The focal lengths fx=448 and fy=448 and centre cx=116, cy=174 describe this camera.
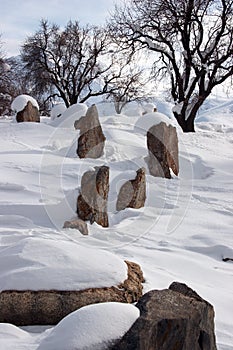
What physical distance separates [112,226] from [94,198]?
1.55ft

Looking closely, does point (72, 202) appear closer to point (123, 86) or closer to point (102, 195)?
point (102, 195)

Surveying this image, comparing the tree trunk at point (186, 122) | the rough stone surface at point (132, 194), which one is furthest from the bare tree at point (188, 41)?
the rough stone surface at point (132, 194)

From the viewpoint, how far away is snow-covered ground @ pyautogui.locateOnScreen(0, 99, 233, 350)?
3.24 meters

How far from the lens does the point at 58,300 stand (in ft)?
10.3

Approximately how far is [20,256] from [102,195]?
2675 mm

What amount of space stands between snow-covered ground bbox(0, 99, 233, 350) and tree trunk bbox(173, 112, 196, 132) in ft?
12.8

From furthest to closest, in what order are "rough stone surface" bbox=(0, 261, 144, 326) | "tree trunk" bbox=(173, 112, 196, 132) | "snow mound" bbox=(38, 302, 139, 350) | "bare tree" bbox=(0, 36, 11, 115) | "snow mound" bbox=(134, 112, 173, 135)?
"bare tree" bbox=(0, 36, 11, 115)
"tree trunk" bbox=(173, 112, 196, 132)
"snow mound" bbox=(134, 112, 173, 135)
"rough stone surface" bbox=(0, 261, 144, 326)
"snow mound" bbox=(38, 302, 139, 350)

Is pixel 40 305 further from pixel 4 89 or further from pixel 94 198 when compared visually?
pixel 4 89

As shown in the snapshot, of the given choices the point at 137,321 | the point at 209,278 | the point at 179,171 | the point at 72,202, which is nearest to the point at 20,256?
the point at 137,321

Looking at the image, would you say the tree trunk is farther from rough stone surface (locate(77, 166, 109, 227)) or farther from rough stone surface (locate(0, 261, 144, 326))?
rough stone surface (locate(0, 261, 144, 326))

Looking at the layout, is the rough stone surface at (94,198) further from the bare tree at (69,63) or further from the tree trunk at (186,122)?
the bare tree at (69,63)

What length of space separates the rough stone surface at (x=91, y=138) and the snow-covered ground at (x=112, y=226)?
22cm

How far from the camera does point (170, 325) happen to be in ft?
7.23

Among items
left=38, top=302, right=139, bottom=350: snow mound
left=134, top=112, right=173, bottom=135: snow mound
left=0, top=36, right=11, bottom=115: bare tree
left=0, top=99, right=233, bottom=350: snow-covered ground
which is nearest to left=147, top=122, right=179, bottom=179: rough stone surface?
left=134, top=112, right=173, bottom=135: snow mound
